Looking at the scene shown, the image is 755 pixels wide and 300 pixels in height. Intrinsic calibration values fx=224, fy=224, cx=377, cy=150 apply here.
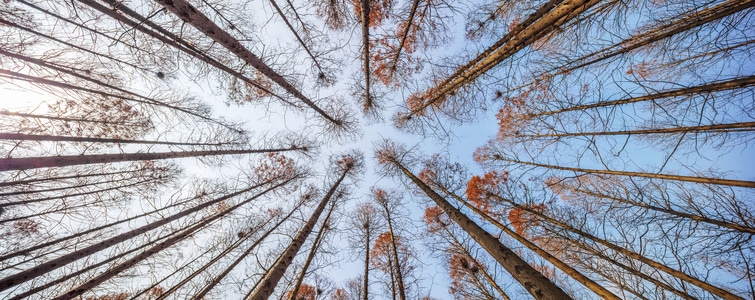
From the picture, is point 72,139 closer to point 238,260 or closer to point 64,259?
point 64,259

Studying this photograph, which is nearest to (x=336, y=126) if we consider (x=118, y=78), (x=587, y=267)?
(x=118, y=78)

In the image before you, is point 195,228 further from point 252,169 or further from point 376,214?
point 376,214

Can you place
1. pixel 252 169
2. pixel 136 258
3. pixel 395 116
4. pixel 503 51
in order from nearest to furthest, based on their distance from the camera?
1. pixel 503 51
2. pixel 136 258
3. pixel 395 116
4. pixel 252 169

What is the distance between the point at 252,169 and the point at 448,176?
8737 millimetres

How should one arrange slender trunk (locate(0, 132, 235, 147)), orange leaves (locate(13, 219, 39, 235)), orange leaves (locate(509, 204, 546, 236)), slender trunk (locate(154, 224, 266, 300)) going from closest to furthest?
slender trunk (locate(0, 132, 235, 147)), slender trunk (locate(154, 224, 266, 300)), orange leaves (locate(509, 204, 546, 236)), orange leaves (locate(13, 219, 39, 235))

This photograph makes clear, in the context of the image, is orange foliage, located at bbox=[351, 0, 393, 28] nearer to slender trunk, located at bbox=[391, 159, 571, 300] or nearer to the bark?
slender trunk, located at bbox=[391, 159, 571, 300]

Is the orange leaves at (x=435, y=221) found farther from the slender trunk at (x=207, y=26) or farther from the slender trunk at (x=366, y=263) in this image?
the slender trunk at (x=207, y=26)

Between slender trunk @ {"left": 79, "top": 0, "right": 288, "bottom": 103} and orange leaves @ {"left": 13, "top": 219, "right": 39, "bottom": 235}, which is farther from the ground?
slender trunk @ {"left": 79, "top": 0, "right": 288, "bottom": 103}

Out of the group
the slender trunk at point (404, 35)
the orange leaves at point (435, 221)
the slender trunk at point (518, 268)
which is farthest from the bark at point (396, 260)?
the slender trunk at point (404, 35)

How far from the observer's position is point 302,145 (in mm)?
11586

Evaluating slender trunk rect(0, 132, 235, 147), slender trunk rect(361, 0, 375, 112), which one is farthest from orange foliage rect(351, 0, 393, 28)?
slender trunk rect(0, 132, 235, 147)

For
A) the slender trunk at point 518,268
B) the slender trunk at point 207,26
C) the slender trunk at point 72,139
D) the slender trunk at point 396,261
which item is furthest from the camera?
the slender trunk at point 396,261

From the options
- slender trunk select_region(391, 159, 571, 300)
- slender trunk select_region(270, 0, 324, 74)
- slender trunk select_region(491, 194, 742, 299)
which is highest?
slender trunk select_region(270, 0, 324, 74)

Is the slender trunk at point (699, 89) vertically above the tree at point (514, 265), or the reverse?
the slender trunk at point (699, 89)
